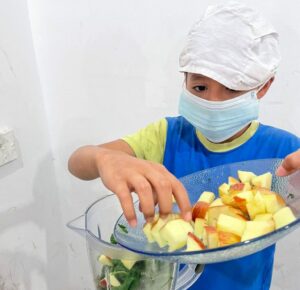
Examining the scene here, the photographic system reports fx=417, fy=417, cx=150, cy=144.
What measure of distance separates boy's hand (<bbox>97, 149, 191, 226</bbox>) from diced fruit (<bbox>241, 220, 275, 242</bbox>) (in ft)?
0.21

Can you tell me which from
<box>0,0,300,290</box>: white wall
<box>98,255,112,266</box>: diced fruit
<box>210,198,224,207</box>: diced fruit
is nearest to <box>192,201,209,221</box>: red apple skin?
<box>210,198,224,207</box>: diced fruit

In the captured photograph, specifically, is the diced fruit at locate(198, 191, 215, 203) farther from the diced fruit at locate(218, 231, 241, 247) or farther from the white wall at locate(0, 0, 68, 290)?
the white wall at locate(0, 0, 68, 290)

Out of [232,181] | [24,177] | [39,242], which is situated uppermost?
[232,181]

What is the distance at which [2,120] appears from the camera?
893mm

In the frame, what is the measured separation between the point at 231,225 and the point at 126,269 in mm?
139

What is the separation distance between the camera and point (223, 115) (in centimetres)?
62

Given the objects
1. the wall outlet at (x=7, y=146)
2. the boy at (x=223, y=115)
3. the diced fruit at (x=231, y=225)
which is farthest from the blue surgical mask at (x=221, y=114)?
the wall outlet at (x=7, y=146)

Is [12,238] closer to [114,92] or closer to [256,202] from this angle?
[114,92]

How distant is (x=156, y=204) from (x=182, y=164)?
0.26m

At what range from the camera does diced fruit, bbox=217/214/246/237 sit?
1.47 ft

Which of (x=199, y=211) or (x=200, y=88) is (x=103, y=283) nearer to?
(x=199, y=211)

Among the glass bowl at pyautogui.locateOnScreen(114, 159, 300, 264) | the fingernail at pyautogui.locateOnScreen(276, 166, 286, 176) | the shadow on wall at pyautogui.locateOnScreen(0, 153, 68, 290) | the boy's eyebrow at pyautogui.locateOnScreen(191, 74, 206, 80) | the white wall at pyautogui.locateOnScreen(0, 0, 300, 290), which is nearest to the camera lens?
the glass bowl at pyautogui.locateOnScreen(114, 159, 300, 264)

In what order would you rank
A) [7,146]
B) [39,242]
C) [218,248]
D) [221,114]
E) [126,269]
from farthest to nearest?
[39,242] < [7,146] < [221,114] < [126,269] < [218,248]

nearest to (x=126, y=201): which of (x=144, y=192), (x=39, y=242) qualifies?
(x=144, y=192)
